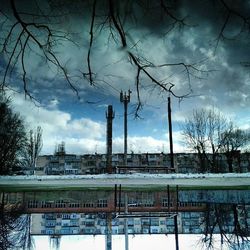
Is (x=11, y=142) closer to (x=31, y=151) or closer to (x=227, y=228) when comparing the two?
(x=31, y=151)

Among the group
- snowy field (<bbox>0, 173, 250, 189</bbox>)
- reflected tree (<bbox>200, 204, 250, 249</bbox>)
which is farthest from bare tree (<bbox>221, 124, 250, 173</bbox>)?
reflected tree (<bbox>200, 204, 250, 249</bbox>)

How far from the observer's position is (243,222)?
469 cm

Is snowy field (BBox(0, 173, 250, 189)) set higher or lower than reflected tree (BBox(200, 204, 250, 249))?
higher

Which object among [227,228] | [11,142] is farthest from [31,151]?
[227,228]

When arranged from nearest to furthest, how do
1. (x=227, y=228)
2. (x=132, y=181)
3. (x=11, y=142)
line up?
(x=227, y=228) < (x=132, y=181) < (x=11, y=142)

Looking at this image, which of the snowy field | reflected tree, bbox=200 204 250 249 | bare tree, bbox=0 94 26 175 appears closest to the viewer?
reflected tree, bbox=200 204 250 249

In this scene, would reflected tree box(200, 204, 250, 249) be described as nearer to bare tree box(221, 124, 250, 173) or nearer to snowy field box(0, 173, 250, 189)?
snowy field box(0, 173, 250, 189)

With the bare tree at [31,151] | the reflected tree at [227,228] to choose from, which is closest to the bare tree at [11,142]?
the bare tree at [31,151]

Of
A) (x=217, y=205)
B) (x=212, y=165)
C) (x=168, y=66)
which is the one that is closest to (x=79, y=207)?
(x=217, y=205)

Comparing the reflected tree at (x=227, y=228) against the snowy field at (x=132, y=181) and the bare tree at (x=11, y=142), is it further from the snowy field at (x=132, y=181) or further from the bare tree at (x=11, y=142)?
the bare tree at (x=11, y=142)

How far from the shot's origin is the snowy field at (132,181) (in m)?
12.3

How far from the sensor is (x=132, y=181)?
1245cm

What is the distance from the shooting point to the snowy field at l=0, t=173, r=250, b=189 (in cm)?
1234

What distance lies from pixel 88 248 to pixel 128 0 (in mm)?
2495
